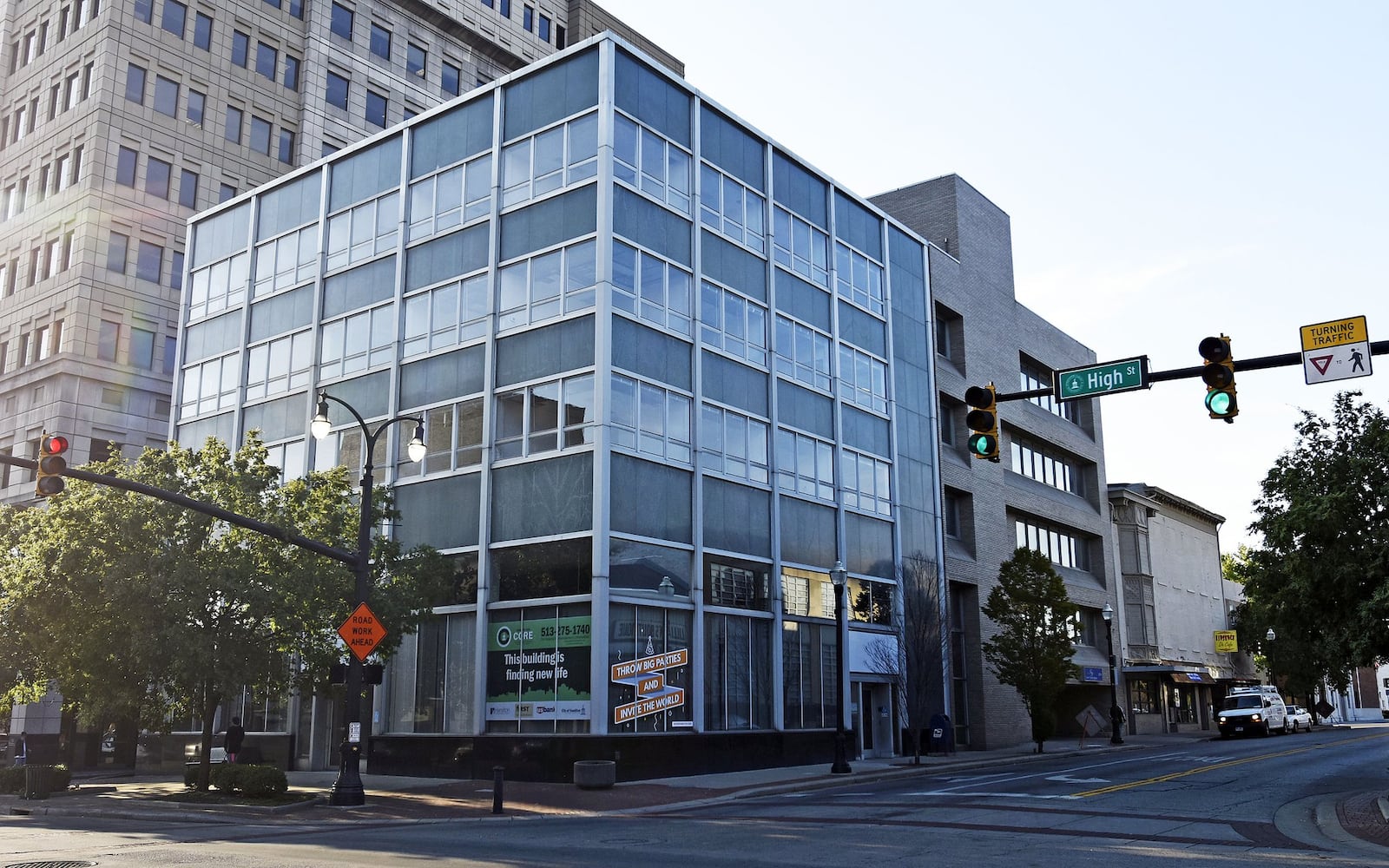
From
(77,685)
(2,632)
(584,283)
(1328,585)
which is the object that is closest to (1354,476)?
(1328,585)

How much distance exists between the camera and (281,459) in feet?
128

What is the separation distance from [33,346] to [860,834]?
49.7 metres

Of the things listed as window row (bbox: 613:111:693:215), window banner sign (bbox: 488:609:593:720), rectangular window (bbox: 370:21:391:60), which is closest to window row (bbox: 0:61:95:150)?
rectangular window (bbox: 370:21:391:60)

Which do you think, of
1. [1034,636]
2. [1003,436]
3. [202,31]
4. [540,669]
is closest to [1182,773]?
[1034,636]

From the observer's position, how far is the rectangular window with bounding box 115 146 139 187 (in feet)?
169

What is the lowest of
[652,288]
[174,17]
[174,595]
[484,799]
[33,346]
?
[484,799]

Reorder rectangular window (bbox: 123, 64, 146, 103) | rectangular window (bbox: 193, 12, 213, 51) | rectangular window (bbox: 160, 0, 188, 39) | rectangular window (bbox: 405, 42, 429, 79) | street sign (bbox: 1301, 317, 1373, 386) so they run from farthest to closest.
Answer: rectangular window (bbox: 405, 42, 429, 79), rectangular window (bbox: 193, 12, 213, 51), rectangular window (bbox: 160, 0, 188, 39), rectangular window (bbox: 123, 64, 146, 103), street sign (bbox: 1301, 317, 1373, 386)

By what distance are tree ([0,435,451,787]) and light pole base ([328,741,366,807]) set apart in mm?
3949

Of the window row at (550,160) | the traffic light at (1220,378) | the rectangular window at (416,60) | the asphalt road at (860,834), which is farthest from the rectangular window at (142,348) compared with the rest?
the traffic light at (1220,378)

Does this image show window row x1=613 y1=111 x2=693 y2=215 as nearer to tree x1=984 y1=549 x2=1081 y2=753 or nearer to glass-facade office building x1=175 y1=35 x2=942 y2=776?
glass-facade office building x1=175 y1=35 x2=942 y2=776

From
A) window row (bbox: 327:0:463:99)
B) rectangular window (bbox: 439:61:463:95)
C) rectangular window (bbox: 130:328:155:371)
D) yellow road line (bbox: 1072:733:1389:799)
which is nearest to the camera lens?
yellow road line (bbox: 1072:733:1389:799)

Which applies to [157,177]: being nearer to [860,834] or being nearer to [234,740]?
[234,740]

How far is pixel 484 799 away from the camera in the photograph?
25422 millimetres

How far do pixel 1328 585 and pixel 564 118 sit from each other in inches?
901
